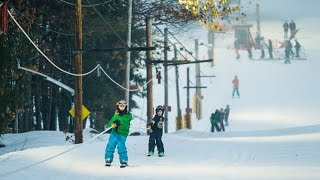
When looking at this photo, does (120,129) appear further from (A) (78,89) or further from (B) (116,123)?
(A) (78,89)

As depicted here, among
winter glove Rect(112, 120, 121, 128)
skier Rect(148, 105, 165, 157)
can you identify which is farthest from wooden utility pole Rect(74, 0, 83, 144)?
winter glove Rect(112, 120, 121, 128)

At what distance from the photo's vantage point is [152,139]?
16156mm

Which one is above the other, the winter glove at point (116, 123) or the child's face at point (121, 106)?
the child's face at point (121, 106)

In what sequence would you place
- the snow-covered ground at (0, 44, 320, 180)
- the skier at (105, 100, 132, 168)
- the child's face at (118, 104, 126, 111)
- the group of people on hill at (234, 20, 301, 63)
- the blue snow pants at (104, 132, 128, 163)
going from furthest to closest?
the group of people on hill at (234, 20, 301, 63)
the child's face at (118, 104, 126, 111)
the skier at (105, 100, 132, 168)
the blue snow pants at (104, 132, 128, 163)
the snow-covered ground at (0, 44, 320, 180)

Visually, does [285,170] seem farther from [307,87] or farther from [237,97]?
[307,87]

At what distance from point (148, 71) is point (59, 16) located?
14.9 feet

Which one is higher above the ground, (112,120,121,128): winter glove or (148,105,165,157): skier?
(112,120,121,128): winter glove

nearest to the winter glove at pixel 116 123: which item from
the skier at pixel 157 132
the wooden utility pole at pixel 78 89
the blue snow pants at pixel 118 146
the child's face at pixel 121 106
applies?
the blue snow pants at pixel 118 146

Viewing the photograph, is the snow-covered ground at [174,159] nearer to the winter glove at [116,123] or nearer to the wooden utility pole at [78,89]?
the winter glove at [116,123]

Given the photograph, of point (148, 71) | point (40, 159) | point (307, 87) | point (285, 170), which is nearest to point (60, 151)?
point (40, 159)

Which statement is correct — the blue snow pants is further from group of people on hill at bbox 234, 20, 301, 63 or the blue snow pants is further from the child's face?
group of people on hill at bbox 234, 20, 301, 63

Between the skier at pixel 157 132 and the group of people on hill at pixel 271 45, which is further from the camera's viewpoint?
the group of people on hill at pixel 271 45

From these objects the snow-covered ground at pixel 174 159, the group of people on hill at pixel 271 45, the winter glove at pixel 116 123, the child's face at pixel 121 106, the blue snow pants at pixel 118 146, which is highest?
the group of people on hill at pixel 271 45

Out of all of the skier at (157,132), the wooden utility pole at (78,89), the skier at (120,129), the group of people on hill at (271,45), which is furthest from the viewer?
the group of people on hill at (271,45)
